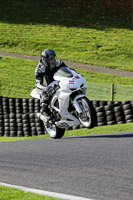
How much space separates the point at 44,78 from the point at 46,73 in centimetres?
17

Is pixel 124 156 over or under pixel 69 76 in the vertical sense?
under

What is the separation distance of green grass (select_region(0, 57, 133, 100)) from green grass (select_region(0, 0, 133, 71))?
8.78 feet

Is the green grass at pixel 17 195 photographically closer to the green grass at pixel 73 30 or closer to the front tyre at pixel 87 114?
the front tyre at pixel 87 114

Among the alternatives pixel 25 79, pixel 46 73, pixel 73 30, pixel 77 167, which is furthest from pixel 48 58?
pixel 73 30

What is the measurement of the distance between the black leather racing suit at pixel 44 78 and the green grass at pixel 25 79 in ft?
24.1

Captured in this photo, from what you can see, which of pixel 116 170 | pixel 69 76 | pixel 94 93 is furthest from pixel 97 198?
pixel 94 93

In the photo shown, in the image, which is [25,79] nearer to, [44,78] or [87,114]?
[44,78]

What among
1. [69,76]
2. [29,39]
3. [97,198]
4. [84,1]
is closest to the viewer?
[97,198]

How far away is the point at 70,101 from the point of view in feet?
33.0

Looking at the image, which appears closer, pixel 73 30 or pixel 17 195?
pixel 17 195

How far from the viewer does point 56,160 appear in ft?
25.2

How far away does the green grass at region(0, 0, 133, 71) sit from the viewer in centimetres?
2984

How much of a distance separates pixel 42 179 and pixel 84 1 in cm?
3851

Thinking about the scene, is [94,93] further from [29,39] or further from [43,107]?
[29,39]
